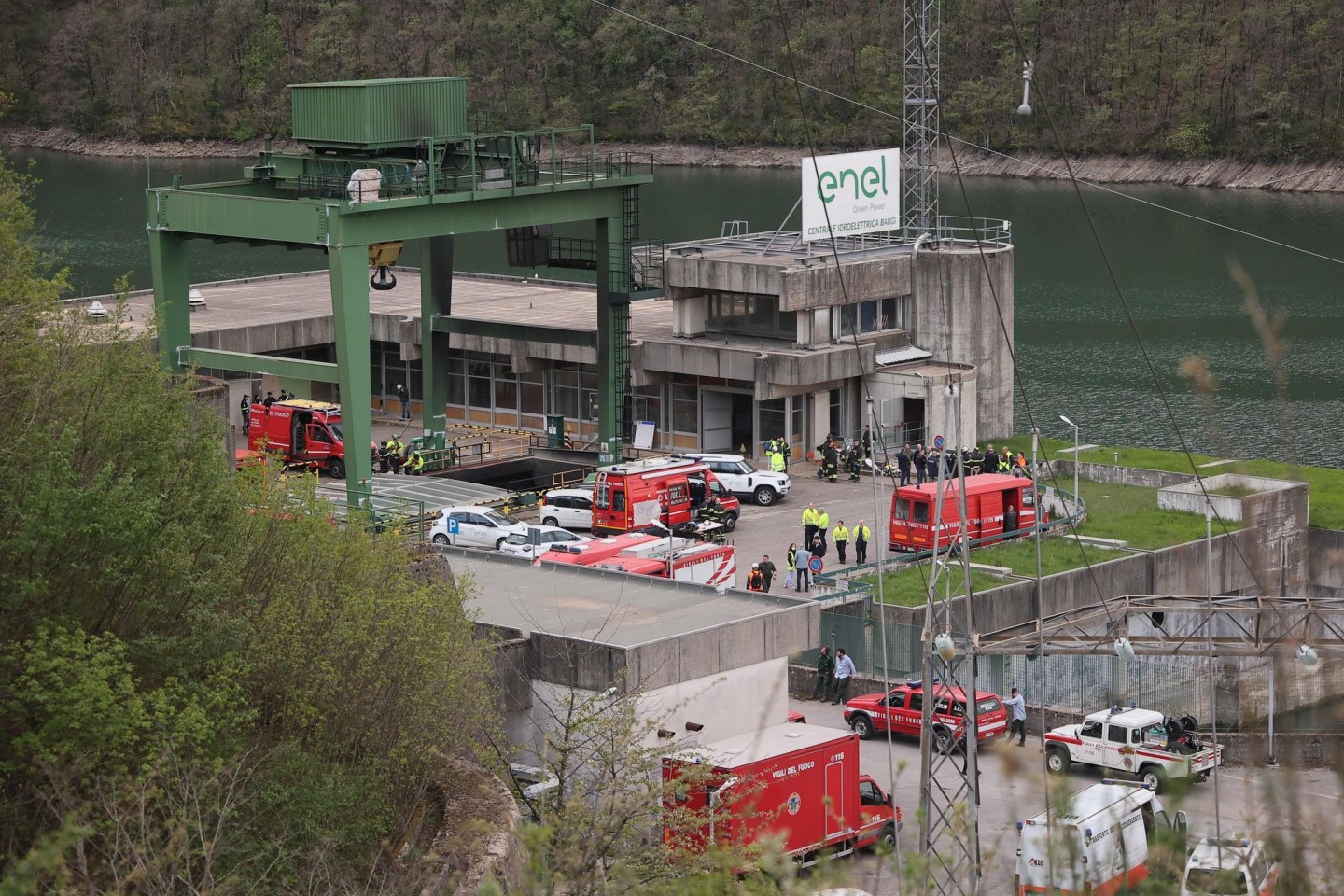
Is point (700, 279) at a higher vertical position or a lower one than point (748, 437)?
higher

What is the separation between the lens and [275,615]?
867 inches

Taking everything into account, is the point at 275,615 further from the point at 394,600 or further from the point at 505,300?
the point at 505,300

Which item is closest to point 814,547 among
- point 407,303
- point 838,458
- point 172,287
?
point 838,458

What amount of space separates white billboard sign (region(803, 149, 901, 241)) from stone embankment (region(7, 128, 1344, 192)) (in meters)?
58.8

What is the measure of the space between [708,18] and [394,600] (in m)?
126

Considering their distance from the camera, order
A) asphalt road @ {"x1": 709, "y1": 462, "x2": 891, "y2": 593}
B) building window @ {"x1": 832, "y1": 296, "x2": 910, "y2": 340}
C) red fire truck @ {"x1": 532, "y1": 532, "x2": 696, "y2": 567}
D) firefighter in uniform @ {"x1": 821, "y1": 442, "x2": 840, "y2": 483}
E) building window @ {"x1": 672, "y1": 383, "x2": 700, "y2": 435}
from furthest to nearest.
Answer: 1. building window @ {"x1": 672, "y1": 383, "x2": 700, "y2": 435}
2. building window @ {"x1": 832, "y1": 296, "x2": 910, "y2": 340}
3. firefighter in uniform @ {"x1": 821, "y1": 442, "x2": 840, "y2": 483}
4. asphalt road @ {"x1": 709, "y1": 462, "x2": 891, "y2": 593}
5. red fire truck @ {"x1": 532, "y1": 532, "x2": 696, "y2": 567}

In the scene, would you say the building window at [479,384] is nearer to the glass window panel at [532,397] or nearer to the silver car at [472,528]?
the glass window panel at [532,397]

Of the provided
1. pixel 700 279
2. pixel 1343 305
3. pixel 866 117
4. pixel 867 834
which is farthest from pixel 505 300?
pixel 866 117

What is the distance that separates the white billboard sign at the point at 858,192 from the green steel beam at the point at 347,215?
20.1 ft

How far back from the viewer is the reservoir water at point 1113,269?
6319cm

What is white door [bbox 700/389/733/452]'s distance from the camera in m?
50.4

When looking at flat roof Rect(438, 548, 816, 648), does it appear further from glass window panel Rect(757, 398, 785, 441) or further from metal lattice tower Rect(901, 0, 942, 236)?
metal lattice tower Rect(901, 0, 942, 236)

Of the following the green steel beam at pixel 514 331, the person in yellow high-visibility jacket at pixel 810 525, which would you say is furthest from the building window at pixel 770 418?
the person in yellow high-visibility jacket at pixel 810 525

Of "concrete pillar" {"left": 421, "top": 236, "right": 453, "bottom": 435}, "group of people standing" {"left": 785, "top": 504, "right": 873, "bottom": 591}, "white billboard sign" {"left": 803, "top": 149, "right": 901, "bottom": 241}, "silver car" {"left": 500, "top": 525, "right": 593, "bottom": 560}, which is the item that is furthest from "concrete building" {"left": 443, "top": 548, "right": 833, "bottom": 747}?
"white billboard sign" {"left": 803, "top": 149, "right": 901, "bottom": 241}
